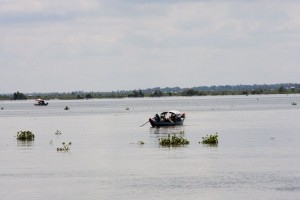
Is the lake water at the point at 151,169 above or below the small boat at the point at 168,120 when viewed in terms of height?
below

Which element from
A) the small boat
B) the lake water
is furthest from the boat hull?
the lake water

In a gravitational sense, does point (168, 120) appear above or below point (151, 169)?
above

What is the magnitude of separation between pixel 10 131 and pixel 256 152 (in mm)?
43161

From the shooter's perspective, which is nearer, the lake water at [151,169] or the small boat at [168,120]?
the lake water at [151,169]

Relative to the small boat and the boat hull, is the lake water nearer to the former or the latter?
the boat hull

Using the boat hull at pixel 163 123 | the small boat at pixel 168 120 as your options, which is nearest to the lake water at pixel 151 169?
the boat hull at pixel 163 123

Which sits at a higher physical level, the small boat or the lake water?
the small boat

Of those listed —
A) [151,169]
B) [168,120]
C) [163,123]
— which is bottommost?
[151,169]

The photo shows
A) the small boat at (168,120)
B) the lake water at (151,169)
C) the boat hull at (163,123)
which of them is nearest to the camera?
the lake water at (151,169)

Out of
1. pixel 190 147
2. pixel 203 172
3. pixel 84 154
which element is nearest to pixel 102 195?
pixel 203 172

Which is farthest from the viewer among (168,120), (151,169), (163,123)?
(168,120)

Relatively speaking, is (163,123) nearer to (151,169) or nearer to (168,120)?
(168,120)

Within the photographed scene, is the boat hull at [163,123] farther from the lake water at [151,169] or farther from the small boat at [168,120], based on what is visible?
the lake water at [151,169]

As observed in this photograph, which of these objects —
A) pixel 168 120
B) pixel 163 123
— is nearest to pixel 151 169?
pixel 163 123
